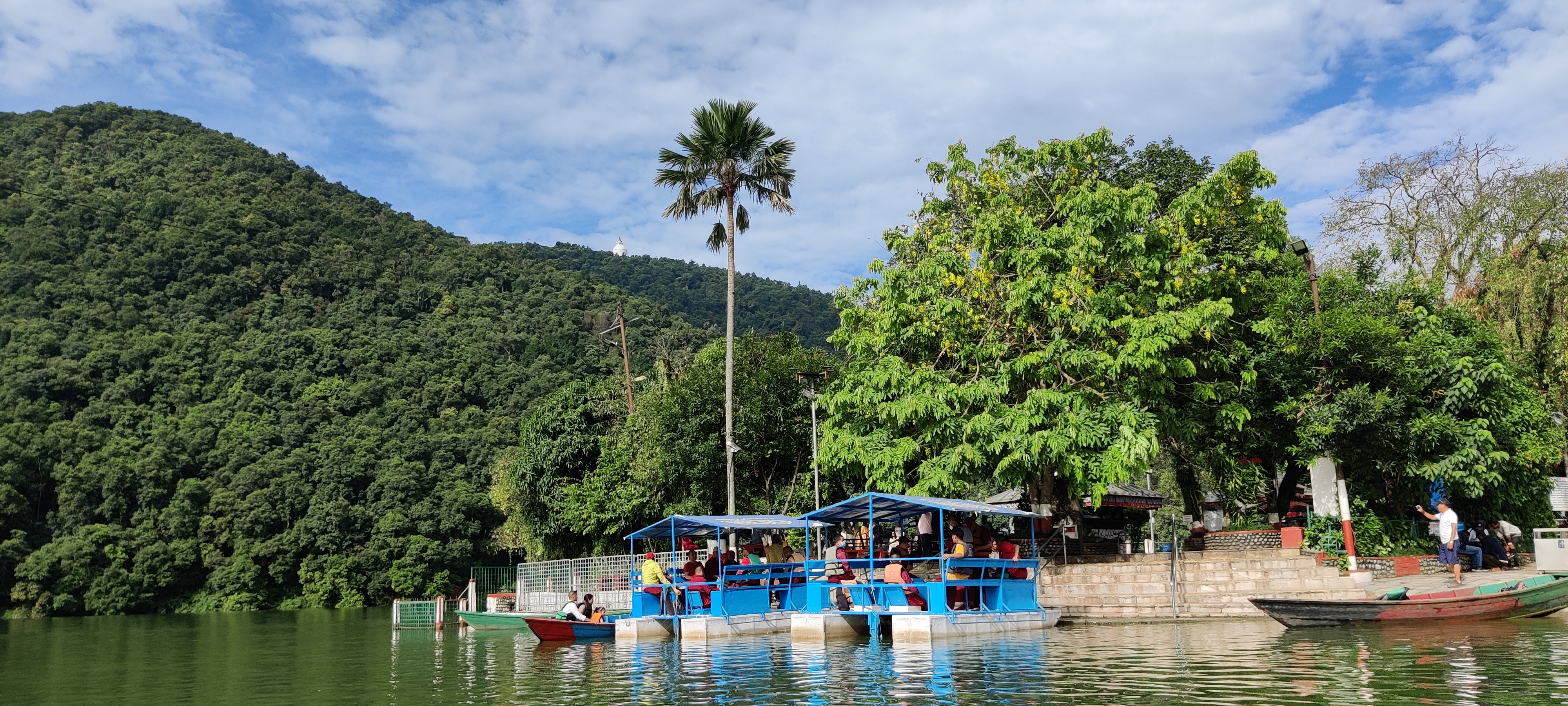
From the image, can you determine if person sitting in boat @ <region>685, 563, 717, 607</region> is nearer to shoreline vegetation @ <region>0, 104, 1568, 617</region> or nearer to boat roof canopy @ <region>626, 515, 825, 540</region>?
boat roof canopy @ <region>626, 515, 825, 540</region>

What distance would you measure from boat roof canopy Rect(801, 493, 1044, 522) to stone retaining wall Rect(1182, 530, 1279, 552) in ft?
18.5

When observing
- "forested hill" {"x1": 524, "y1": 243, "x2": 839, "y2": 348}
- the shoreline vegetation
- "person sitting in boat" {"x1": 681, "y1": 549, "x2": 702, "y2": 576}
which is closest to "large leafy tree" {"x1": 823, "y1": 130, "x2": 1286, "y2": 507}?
the shoreline vegetation

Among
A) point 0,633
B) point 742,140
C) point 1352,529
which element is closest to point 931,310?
point 742,140

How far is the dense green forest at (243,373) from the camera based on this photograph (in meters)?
61.2

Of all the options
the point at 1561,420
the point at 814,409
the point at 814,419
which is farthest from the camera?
the point at 1561,420

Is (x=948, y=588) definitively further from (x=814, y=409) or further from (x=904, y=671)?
(x=814, y=409)

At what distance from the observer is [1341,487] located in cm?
2202

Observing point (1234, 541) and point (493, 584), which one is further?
point (493, 584)

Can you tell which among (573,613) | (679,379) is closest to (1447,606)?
(573,613)

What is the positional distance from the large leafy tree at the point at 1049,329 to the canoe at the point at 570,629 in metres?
6.50

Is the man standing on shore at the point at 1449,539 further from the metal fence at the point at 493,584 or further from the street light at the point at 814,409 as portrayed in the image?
the metal fence at the point at 493,584

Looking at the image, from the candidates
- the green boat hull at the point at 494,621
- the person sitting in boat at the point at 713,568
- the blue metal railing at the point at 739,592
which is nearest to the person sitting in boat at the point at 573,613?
the blue metal railing at the point at 739,592

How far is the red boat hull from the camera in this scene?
78.1 feet

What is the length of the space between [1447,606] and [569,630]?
17435 millimetres
